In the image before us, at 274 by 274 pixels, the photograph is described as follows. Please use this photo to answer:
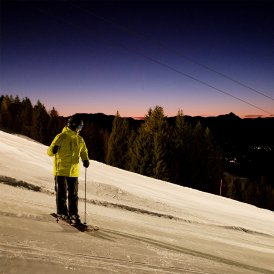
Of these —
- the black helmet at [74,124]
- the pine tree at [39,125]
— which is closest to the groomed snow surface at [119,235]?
the black helmet at [74,124]

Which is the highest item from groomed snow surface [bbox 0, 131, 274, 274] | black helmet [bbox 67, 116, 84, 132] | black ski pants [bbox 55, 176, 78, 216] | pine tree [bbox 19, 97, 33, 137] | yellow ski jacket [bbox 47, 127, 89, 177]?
pine tree [bbox 19, 97, 33, 137]

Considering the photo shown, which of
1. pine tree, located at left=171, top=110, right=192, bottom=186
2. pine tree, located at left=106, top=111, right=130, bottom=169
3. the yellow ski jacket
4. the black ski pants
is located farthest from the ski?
pine tree, located at left=106, top=111, right=130, bottom=169

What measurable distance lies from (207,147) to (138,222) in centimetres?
4647

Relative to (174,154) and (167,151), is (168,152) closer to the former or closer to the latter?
(167,151)

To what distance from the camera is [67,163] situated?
646cm

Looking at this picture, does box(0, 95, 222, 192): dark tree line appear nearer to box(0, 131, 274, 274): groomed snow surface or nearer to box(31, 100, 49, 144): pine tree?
box(31, 100, 49, 144): pine tree

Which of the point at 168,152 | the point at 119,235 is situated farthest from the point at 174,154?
the point at 119,235

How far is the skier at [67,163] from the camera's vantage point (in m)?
6.40

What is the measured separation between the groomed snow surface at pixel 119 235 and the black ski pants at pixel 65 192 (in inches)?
12.0

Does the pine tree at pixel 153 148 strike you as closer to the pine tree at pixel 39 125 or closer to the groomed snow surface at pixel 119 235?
the pine tree at pixel 39 125

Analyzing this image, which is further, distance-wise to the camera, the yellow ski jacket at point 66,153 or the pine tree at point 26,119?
the pine tree at point 26,119

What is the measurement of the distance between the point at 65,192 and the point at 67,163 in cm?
55

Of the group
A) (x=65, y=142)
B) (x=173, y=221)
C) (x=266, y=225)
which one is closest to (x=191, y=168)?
(x=266, y=225)

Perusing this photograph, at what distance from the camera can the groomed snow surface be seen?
183 inches
